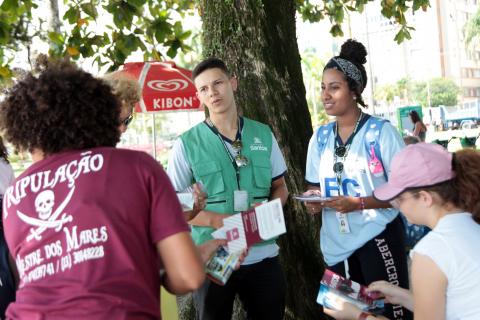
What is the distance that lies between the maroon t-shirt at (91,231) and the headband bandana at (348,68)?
1.77 m

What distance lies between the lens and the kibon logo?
309 inches

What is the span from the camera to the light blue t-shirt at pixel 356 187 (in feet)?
9.96

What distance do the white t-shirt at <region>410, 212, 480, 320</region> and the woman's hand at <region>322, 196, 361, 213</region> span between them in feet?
2.94

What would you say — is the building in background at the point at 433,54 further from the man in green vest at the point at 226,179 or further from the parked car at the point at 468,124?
the man in green vest at the point at 226,179

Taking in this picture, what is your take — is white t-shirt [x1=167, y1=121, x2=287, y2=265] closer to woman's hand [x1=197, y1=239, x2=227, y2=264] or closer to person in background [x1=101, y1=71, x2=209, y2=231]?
person in background [x1=101, y1=71, x2=209, y2=231]

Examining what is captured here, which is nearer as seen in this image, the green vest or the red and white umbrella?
the green vest

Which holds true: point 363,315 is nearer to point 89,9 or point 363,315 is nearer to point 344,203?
point 344,203

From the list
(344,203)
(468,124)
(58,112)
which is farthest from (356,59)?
(468,124)

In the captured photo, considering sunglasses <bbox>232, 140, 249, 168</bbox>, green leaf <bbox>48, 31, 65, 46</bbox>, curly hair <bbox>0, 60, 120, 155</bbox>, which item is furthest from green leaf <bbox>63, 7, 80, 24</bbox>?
curly hair <bbox>0, 60, 120, 155</bbox>

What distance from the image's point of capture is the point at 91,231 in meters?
1.65

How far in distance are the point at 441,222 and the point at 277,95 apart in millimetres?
2520

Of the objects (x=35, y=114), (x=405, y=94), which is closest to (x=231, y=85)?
(x=35, y=114)

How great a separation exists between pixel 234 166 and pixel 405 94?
289 feet

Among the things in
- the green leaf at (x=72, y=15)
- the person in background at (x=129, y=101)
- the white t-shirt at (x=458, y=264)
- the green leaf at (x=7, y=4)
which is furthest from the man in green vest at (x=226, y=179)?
the green leaf at (x=72, y=15)
